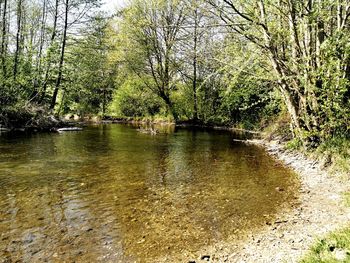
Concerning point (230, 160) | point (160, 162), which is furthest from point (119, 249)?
point (230, 160)

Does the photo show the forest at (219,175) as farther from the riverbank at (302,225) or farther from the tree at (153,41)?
the tree at (153,41)

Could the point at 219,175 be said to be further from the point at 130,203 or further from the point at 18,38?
the point at 18,38

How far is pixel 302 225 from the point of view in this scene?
5.58 m

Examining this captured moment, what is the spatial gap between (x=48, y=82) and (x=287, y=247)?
2523cm

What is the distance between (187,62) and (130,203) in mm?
25462

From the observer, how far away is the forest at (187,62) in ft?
34.8

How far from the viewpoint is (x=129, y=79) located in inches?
1441

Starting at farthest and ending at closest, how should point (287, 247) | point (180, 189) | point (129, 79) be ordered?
point (129, 79), point (180, 189), point (287, 247)

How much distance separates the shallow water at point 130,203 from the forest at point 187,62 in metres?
3.00

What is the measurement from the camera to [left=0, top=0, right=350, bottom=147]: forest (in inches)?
418

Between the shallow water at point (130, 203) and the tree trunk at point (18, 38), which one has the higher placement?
the tree trunk at point (18, 38)

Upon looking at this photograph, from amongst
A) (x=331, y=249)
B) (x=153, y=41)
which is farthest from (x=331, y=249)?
(x=153, y=41)

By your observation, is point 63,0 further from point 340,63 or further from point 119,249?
point 119,249

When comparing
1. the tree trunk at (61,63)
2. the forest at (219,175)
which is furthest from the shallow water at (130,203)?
the tree trunk at (61,63)
